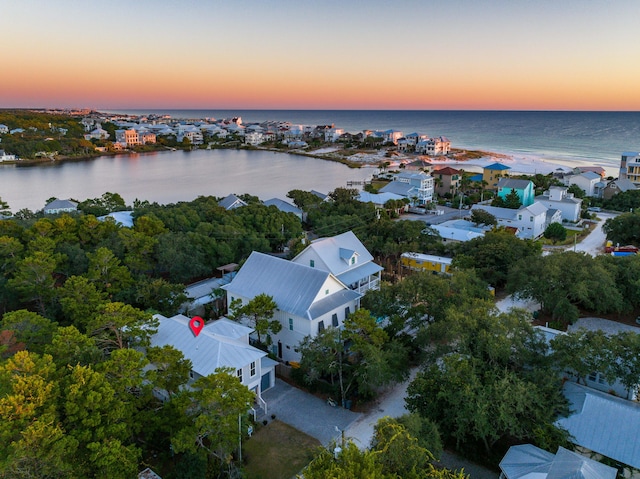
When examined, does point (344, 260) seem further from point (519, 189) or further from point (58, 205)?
point (519, 189)

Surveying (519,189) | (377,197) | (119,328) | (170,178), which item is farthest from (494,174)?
(119,328)

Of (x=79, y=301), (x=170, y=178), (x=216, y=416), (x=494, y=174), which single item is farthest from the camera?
(x=170, y=178)

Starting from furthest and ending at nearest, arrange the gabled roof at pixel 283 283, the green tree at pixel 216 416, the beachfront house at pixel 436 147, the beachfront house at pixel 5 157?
1. the beachfront house at pixel 436 147
2. the beachfront house at pixel 5 157
3. the gabled roof at pixel 283 283
4. the green tree at pixel 216 416

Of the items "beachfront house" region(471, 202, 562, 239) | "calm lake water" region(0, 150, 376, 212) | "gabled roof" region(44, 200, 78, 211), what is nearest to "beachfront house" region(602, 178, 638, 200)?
"beachfront house" region(471, 202, 562, 239)

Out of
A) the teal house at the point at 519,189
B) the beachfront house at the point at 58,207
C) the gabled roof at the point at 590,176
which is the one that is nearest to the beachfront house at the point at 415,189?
the teal house at the point at 519,189

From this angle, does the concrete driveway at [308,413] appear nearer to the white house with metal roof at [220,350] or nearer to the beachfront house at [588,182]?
the white house with metal roof at [220,350]
